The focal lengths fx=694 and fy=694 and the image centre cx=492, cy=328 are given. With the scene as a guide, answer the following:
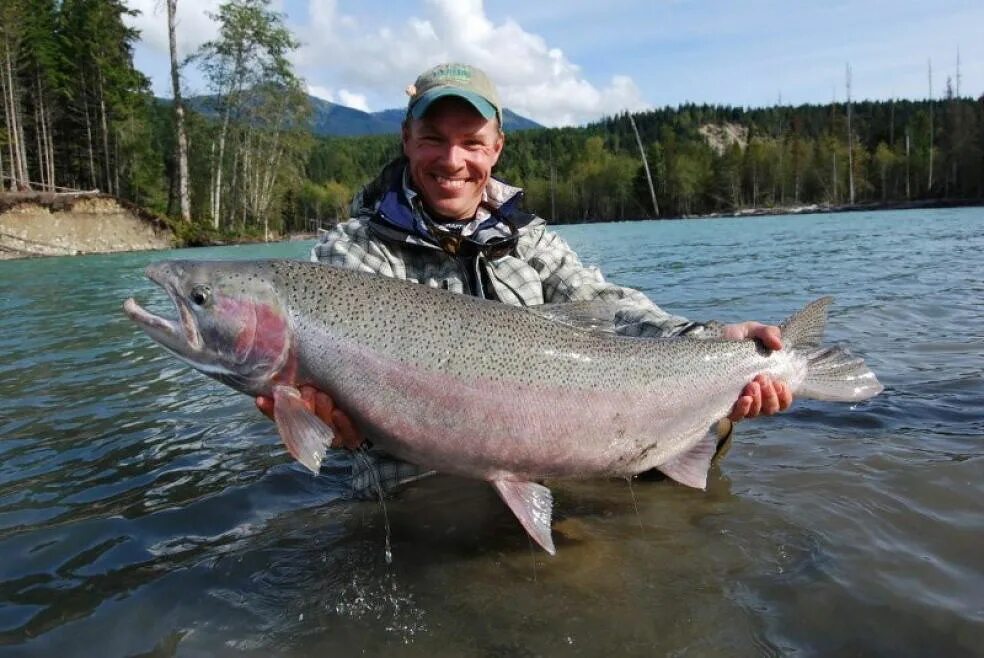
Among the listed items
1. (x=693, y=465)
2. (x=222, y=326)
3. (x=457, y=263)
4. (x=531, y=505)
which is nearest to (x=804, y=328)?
(x=693, y=465)

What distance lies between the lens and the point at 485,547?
3453 mm

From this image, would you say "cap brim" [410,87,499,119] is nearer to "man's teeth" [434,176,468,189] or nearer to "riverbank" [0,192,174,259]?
"man's teeth" [434,176,468,189]

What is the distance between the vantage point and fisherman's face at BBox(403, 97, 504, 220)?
154 inches

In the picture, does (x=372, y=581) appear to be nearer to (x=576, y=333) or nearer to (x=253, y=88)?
(x=576, y=333)

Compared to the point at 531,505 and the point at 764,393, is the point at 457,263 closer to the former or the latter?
the point at 531,505

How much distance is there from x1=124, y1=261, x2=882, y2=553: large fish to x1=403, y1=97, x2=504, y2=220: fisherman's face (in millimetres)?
1080

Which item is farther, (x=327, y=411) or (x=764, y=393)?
(x=764, y=393)

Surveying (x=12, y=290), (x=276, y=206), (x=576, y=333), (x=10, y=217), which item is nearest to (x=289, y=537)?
(x=576, y=333)

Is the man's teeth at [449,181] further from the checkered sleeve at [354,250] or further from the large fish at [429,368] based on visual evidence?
the large fish at [429,368]

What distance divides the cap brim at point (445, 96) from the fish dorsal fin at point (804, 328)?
1959mm

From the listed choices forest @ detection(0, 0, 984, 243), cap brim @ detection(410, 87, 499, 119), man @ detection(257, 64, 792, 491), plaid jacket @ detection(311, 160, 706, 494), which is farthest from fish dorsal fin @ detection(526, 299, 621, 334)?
forest @ detection(0, 0, 984, 243)

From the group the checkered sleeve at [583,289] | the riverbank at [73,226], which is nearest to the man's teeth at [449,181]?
the checkered sleeve at [583,289]

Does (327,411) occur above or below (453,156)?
below

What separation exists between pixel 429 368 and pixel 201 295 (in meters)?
1.02
